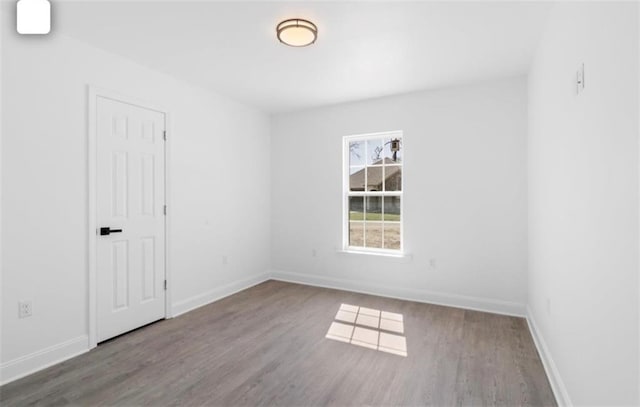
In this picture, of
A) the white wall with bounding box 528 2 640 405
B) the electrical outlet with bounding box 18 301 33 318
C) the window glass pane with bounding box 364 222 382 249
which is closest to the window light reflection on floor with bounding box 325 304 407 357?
the window glass pane with bounding box 364 222 382 249

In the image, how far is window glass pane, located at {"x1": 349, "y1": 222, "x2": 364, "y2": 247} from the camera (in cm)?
460

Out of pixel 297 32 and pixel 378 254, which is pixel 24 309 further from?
pixel 378 254

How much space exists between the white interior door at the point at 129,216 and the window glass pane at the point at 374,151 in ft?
8.59

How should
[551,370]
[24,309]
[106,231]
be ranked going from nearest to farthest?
[551,370], [24,309], [106,231]

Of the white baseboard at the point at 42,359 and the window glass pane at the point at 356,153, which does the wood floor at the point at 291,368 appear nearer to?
the white baseboard at the point at 42,359

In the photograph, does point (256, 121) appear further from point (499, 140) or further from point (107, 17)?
point (499, 140)

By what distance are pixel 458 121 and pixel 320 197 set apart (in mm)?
2088

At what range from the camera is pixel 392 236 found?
4348 millimetres

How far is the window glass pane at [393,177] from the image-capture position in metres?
4.31

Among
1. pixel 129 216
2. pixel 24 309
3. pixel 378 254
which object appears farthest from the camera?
pixel 378 254

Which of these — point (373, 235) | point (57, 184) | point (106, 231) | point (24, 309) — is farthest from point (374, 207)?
point (24, 309)

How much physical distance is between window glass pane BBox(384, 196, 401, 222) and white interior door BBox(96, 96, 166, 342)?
9.03 ft

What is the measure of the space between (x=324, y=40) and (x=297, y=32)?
1.10 feet

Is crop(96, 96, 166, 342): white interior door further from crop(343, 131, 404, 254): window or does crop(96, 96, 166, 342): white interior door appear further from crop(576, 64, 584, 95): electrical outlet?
crop(576, 64, 584, 95): electrical outlet
